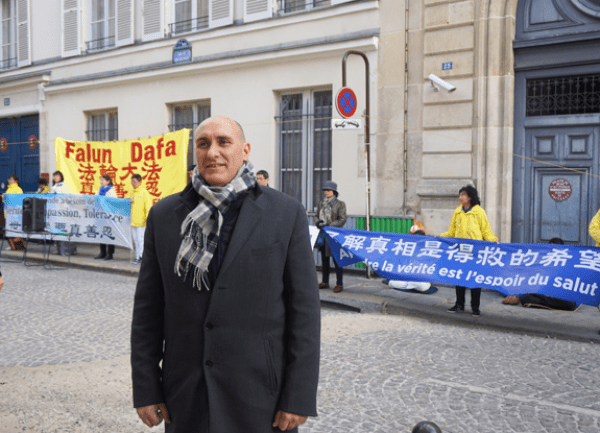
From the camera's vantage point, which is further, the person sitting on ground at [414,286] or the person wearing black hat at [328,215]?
the person wearing black hat at [328,215]

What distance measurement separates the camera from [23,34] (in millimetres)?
18625

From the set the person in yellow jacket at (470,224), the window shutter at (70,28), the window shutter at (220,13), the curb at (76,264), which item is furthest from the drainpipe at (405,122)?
the window shutter at (70,28)

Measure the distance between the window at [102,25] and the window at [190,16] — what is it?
7.81ft

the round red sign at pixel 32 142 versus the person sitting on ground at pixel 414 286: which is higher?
the round red sign at pixel 32 142

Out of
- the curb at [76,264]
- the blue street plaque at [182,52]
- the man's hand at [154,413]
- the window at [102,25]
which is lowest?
the curb at [76,264]

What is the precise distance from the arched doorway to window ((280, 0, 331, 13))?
4.01m

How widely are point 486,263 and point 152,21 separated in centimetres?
1095

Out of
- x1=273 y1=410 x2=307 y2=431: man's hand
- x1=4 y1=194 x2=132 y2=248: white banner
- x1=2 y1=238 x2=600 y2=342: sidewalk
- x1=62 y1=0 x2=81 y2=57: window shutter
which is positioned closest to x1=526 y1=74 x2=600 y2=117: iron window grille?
x1=2 y1=238 x2=600 y2=342: sidewalk

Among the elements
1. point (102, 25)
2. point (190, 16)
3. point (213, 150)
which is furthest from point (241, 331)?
point (102, 25)

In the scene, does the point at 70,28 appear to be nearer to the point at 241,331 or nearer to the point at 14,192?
the point at 14,192

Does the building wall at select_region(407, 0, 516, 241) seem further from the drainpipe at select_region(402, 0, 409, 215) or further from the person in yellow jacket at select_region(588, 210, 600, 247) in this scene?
the person in yellow jacket at select_region(588, 210, 600, 247)

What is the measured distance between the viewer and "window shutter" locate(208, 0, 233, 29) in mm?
13812

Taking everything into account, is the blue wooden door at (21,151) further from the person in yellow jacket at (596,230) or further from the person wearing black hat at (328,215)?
the person in yellow jacket at (596,230)

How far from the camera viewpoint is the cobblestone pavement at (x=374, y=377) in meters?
4.45
